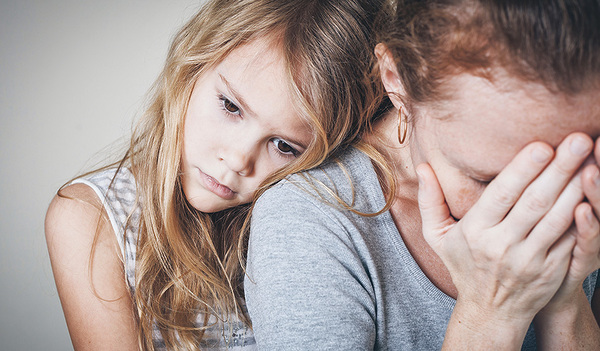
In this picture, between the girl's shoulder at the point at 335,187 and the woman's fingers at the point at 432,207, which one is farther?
the girl's shoulder at the point at 335,187

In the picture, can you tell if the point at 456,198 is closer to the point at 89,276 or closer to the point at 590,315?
the point at 590,315

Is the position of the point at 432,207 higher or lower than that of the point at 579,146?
lower

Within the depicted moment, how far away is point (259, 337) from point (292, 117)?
492 millimetres

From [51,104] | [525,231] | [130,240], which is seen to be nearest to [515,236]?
[525,231]

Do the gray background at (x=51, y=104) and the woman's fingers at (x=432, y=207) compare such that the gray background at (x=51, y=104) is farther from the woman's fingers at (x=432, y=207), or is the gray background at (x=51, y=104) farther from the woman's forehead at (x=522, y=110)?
the woman's forehead at (x=522, y=110)

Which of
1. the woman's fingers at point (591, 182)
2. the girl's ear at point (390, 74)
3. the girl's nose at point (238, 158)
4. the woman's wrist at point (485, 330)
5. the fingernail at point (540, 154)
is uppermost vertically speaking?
the girl's ear at point (390, 74)

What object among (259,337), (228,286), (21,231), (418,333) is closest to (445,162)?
(418,333)

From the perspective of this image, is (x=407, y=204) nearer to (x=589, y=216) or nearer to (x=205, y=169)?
(x=589, y=216)

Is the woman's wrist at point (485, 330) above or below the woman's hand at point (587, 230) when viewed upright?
below

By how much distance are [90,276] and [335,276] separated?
25.2 inches

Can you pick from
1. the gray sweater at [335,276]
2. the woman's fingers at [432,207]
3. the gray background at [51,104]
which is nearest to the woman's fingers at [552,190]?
the woman's fingers at [432,207]

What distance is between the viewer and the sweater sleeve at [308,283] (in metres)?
0.89

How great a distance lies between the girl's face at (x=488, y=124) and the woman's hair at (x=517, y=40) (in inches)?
0.7

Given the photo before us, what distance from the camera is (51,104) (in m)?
1.68
